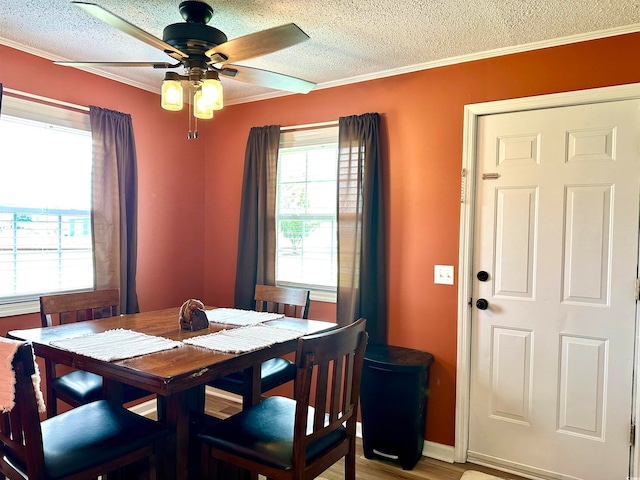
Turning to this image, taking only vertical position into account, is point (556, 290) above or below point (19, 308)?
above

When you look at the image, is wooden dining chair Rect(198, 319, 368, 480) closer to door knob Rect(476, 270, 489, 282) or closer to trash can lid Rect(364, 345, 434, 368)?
trash can lid Rect(364, 345, 434, 368)

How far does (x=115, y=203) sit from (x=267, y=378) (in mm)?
1614

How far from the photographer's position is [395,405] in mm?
2650

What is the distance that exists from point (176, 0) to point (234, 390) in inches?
78.3

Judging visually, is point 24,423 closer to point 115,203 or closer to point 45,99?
point 115,203

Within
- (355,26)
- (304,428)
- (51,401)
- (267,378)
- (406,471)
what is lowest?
(406,471)

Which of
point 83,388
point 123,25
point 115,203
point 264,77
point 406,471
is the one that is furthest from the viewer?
point 115,203

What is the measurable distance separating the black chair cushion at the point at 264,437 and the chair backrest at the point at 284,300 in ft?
3.01

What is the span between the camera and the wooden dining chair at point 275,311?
248 centimetres

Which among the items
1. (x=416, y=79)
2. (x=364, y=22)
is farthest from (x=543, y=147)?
(x=364, y=22)

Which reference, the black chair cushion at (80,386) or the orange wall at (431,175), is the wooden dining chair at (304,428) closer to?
the black chair cushion at (80,386)

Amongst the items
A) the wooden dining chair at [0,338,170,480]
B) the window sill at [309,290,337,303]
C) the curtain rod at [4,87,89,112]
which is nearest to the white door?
the window sill at [309,290,337,303]

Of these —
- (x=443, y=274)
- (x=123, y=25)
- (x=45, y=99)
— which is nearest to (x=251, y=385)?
(x=443, y=274)

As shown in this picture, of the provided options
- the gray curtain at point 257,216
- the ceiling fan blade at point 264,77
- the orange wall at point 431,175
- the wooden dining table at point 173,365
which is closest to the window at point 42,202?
the wooden dining table at point 173,365
